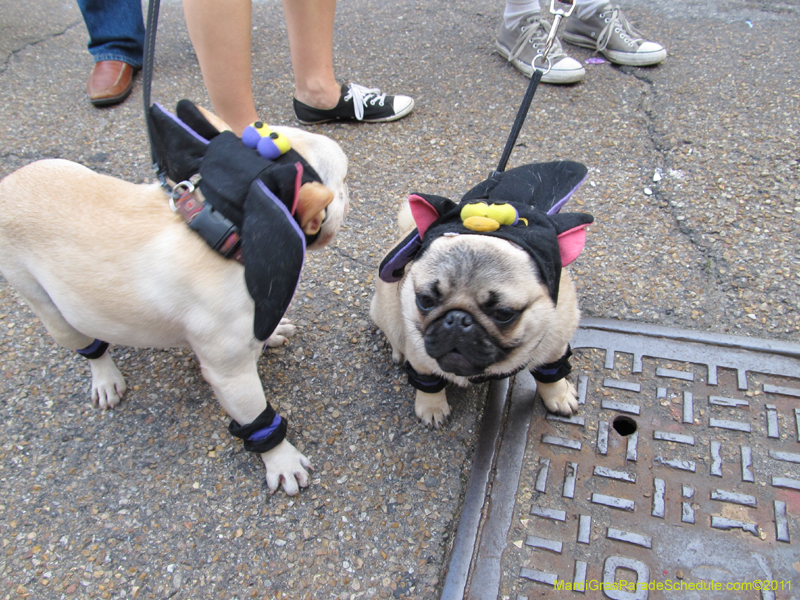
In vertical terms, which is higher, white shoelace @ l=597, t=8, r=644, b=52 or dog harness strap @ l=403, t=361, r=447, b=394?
white shoelace @ l=597, t=8, r=644, b=52

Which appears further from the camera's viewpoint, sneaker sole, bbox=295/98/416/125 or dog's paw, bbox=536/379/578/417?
sneaker sole, bbox=295/98/416/125

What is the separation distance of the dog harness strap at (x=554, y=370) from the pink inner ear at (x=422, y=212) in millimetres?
732

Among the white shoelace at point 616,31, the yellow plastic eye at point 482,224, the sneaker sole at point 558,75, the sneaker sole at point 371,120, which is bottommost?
the sneaker sole at point 371,120

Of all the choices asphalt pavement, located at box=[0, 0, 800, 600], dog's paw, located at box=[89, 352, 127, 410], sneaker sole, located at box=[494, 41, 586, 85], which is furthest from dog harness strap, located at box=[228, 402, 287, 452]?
sneaker sole, located at box=[494, 41, 586, 85]

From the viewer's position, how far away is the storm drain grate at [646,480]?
1734 millimetres

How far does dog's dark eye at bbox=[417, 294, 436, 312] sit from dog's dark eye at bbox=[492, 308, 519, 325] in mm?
232

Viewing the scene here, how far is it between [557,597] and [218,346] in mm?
1425

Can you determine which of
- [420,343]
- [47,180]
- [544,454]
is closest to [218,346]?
[420,343]

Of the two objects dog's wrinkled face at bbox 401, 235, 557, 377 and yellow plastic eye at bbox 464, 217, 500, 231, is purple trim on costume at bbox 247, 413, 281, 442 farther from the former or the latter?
yellow plastic eye at bbox 464, 217, 500, 231

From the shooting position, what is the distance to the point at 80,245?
174cm

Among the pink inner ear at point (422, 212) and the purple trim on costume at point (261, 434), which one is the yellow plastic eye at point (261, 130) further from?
the purple trim on costume at point (261, 434)

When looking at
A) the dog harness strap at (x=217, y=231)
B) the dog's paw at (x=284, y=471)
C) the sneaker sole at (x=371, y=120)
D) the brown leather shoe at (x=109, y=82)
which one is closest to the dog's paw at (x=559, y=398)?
the dog's paw at (x=284, y=471)

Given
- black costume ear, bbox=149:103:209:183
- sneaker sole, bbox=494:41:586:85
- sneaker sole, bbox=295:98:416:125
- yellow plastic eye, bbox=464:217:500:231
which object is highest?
black costume ear, bbox=149:103:209:183

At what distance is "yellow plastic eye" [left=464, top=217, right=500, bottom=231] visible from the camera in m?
1.73
